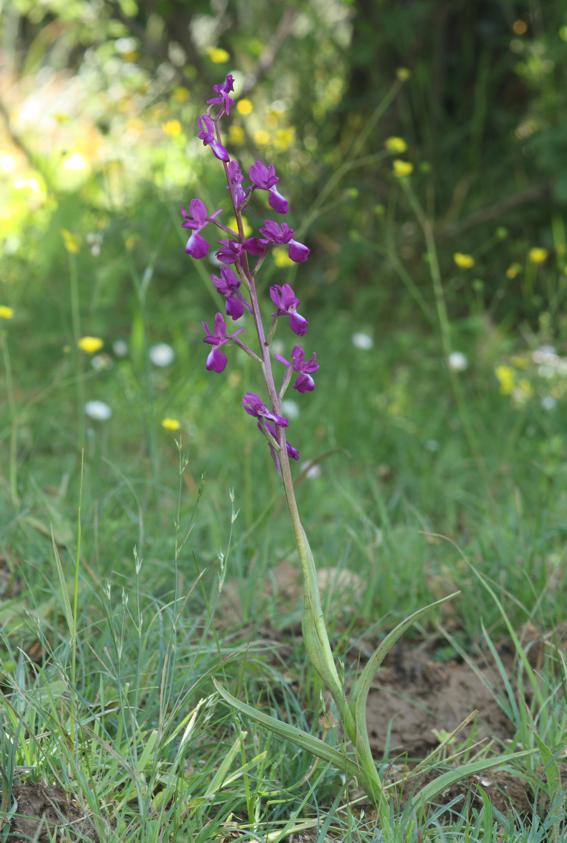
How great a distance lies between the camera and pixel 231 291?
4.38 feet

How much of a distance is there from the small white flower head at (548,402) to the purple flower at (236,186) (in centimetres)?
207

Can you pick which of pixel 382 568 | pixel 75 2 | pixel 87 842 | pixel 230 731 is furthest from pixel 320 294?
pixel 87 842

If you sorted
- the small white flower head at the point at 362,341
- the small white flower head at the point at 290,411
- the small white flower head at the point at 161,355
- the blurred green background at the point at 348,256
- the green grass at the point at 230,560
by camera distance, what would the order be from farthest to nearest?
1. the small white flower head at the point at 362,341
2. the small white flower head at the point at 161,355
3. the small white flower head at the point at 290,411
4. the blurred green background at the point at 348,256
5. the green grass at the point at 230,560

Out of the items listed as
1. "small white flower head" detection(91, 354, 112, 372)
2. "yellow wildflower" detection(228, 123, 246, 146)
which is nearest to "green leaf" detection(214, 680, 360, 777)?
"small white flower head" detection(91, 354, 112, 372)

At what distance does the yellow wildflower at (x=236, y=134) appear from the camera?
141 inches

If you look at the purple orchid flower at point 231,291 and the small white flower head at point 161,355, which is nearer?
the purple orchid flower at point 231,291

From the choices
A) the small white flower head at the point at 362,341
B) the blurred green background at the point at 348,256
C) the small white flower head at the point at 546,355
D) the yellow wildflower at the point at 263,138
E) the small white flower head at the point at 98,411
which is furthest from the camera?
the yellow wildflower at the point at 263,138

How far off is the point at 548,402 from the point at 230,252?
6.91 feet

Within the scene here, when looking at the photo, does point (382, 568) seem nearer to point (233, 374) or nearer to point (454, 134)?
point (233, 374)

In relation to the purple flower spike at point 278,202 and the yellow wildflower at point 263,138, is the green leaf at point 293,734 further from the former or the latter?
the yellow wildflower at point 263,138

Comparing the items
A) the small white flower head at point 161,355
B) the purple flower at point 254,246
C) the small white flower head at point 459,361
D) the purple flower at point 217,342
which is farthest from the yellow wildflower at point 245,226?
the small white flower head at point 459,361

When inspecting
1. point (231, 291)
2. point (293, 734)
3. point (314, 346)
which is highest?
point (231, 291)

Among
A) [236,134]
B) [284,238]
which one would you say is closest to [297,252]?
[284,238]

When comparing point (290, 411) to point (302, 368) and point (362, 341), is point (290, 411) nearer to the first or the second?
point (362, 341)
